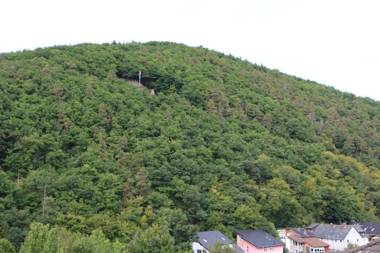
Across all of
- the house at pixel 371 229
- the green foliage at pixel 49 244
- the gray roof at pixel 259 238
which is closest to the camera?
the green foliage at pixel 49 244

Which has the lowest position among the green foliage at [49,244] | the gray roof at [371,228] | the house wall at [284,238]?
the house wall at [284,238]

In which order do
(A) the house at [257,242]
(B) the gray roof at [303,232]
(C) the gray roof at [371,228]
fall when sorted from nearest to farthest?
(A) the house at [257,242] < (B) the gray roof at [303,232] < (C) the gray roof at [371,228]

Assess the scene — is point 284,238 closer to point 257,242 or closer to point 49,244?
point 257,242

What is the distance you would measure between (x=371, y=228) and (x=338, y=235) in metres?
4.68

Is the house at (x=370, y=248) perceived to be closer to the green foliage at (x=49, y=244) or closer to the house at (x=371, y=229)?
the green foliage at (x=49, y=244)

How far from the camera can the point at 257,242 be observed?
133 feet

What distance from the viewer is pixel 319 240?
45.9m

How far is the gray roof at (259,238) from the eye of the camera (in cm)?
4057

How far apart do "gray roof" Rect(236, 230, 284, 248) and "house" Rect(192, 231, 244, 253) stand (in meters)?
1.88

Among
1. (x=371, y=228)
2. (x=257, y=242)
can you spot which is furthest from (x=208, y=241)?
(x=371, y=228)

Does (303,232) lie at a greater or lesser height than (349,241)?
greater

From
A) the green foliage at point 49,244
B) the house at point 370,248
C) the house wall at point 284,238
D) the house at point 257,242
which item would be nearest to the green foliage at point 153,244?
the green foliage at point 49,244

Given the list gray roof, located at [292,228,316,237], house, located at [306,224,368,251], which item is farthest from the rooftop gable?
gray roof, located at [292,228,316,237]

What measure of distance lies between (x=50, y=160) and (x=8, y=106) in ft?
24.6
